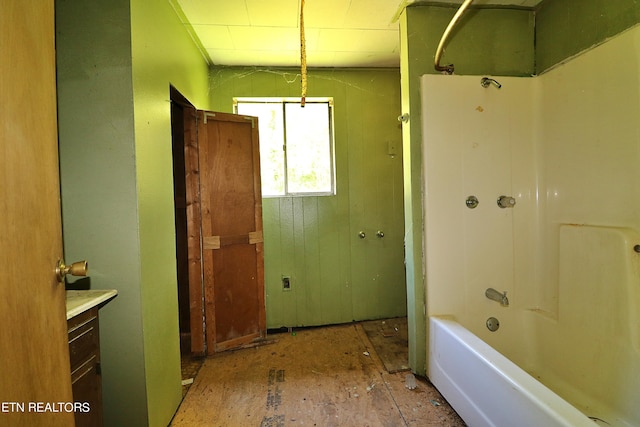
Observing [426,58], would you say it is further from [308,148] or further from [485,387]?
[485,387]

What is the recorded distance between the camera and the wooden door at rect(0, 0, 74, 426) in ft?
2.04

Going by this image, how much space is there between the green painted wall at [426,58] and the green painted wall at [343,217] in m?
0.85

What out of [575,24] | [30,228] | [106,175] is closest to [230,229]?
[106,175]

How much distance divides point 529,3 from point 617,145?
3.65ft

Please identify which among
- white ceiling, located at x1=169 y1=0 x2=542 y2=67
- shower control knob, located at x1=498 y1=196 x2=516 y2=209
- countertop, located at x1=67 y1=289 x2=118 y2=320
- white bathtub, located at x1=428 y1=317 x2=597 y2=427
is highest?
white ceiling, located at x1=169 y1=0 x2=542 y2=67

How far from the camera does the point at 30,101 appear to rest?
70 centimetres

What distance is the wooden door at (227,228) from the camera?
2.21 meters

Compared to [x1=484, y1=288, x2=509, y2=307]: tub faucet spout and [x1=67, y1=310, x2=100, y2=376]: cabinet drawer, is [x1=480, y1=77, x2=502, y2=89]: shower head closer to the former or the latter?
[x1=484, y1=288, x2=509, y2=307]: tub faucet spout

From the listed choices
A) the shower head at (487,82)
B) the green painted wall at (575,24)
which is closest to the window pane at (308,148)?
the shower head at (487,82)

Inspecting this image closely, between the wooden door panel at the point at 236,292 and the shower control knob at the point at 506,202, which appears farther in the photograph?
the wooden door panel at the point at 236,292

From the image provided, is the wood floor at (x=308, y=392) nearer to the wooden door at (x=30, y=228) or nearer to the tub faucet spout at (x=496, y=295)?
the tub faucet spout at (x=496, y=295)

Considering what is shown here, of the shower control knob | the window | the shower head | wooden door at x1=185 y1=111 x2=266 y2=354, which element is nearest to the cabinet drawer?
wooden door at x1=185 y1=111 x2=266 y2=354

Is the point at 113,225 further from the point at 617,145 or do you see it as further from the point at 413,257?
the point at 617,145

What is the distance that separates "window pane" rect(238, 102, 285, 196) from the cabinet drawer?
1711 mm
